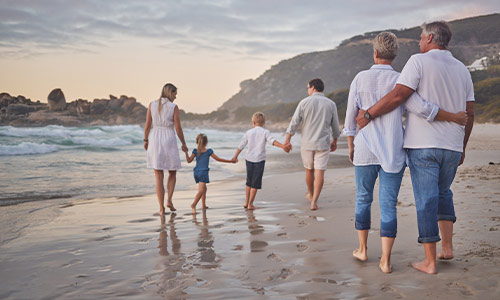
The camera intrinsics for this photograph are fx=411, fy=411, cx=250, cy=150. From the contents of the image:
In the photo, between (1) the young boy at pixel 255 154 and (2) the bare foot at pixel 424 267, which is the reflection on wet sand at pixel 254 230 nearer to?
(1) the young boy at pixel 255 154

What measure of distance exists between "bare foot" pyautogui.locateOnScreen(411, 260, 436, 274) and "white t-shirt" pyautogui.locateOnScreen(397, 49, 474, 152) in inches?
36.3

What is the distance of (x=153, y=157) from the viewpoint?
21.3 ft

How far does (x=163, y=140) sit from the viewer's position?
6500mm

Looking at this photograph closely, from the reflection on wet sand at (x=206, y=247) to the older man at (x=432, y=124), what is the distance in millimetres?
1759

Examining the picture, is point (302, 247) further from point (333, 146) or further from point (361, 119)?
point (333, 146)

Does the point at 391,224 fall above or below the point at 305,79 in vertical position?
below

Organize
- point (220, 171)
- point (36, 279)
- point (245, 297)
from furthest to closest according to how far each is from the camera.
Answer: point (220, 171) < point (36, 279) < point (245, 297)

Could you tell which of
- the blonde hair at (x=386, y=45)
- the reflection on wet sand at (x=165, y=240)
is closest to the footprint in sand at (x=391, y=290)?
the blonde hair at (x=386, y=45)

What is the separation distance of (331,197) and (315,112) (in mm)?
1628

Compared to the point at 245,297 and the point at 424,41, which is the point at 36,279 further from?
the point at 424,41

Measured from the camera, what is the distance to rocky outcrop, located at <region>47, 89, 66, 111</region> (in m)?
85.0

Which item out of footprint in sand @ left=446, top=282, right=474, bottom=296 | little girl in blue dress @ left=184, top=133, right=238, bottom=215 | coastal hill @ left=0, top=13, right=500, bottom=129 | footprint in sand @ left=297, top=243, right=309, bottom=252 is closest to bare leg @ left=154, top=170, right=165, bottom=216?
little girl in blue dress @ left=184, top=133, right=238, bottom=215

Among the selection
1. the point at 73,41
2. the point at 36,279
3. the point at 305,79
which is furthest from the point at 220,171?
the point at 305,79

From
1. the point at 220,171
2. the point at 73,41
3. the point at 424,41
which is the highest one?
the point at 73,41
